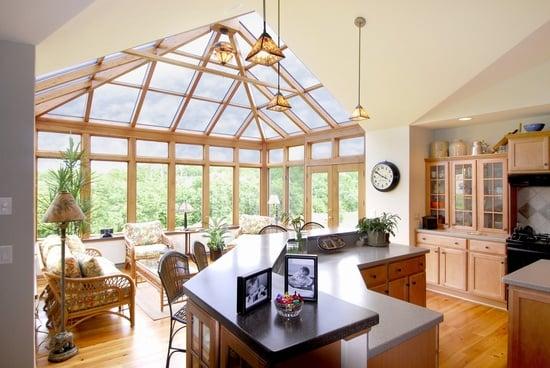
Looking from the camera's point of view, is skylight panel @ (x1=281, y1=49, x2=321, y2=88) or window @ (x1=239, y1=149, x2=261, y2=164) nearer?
skylight panel @ (x1=281, y1=49, x2=321, y2=88)

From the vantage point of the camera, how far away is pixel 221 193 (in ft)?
26.2

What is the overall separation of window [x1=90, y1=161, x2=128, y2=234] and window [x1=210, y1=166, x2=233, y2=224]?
1.96 metres

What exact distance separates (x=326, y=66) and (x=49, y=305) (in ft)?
15.1

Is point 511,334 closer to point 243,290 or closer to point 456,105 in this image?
point 243,290

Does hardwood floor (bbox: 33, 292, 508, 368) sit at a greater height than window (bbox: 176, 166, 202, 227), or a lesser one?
lesser

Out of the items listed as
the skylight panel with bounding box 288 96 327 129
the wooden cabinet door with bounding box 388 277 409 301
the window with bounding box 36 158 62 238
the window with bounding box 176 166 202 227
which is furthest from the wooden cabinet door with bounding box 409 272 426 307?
the window with bounding box 36 158 62 238

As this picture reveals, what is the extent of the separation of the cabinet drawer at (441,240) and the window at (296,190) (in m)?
3.00

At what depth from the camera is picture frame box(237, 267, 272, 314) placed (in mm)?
1243

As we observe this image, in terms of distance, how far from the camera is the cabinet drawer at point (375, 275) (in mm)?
2842

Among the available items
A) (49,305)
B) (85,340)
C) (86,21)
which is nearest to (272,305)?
(86,21)

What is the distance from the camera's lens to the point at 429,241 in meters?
4.95

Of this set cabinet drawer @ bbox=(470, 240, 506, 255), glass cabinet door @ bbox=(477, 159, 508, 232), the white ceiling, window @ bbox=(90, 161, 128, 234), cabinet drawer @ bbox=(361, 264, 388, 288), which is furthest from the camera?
window @ bbox=(90, 161, 128, 234)

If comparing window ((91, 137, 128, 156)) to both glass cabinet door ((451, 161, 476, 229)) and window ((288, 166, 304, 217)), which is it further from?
glass cabinet door ((451, 161, 476, 229))

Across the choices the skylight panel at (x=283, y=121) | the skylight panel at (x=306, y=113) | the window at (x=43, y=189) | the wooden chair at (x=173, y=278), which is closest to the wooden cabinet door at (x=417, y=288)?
the wooden chair at (x=173, y=278)
